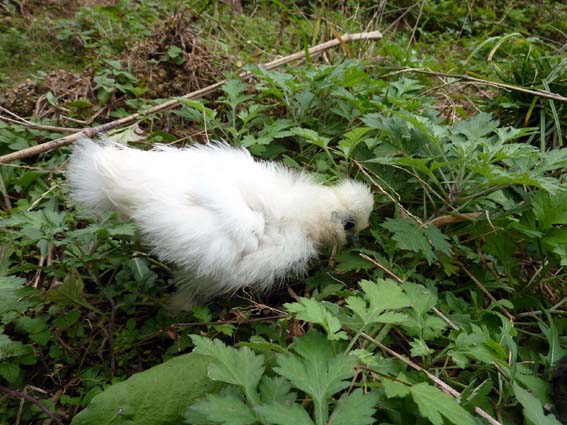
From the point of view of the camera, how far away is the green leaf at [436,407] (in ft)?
3.98

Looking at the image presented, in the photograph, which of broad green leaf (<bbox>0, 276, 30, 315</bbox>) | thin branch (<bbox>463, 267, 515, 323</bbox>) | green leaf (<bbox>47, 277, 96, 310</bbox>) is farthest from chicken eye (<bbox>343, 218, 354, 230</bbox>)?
broad green leaf (<bbox>0, 276, 30, 315</bbox>)

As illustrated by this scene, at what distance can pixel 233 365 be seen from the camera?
4.22ft

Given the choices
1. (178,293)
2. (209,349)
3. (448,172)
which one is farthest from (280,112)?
(209,349)

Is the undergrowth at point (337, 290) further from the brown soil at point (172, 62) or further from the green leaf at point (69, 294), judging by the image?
the brown soil at point (172, 62)

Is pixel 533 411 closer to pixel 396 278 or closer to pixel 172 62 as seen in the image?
pixel 396 278

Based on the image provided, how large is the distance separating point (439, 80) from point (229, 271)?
244 cm

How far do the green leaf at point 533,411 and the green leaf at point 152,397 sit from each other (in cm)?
91

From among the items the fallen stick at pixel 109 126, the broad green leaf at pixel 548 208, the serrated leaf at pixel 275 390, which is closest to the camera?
the serrated leaf at pixel 275 390

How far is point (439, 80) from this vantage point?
346cm

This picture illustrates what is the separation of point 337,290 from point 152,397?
2.55ft

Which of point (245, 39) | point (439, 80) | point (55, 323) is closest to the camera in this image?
point (55, 323)

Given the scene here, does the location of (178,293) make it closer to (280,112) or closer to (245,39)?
(280,112)

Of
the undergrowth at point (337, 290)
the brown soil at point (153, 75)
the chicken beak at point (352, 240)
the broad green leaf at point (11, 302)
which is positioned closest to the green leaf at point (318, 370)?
the undergrowth at point (337, 290)

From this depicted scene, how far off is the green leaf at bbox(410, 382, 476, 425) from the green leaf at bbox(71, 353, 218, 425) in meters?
0.60
